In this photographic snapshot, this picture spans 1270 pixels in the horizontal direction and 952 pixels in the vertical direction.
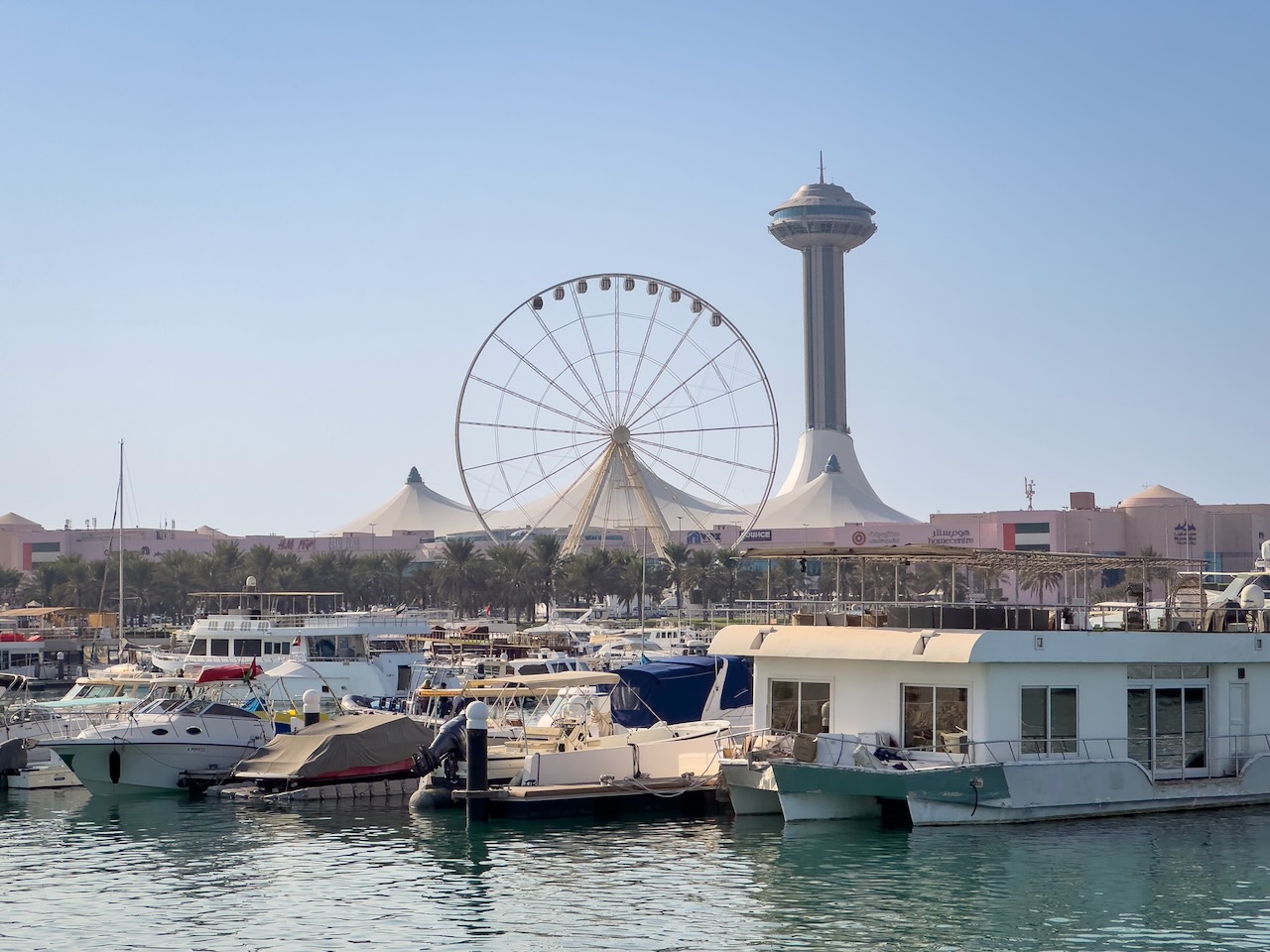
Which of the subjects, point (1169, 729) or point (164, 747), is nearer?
point (1169, 729)

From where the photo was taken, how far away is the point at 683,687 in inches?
1718

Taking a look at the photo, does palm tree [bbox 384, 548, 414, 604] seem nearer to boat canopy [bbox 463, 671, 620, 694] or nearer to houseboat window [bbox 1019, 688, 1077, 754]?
boat canopy [bbox 463, 671, 620, 694]

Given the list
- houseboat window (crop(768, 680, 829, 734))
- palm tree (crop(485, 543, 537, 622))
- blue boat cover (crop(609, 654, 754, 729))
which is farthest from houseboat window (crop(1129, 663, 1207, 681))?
palm tree (crop(485, 543, 537, 622))

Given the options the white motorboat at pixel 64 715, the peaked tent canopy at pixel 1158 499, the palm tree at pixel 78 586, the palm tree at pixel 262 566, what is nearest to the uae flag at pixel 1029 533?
the peaked tent canopy at pixel 1158 499

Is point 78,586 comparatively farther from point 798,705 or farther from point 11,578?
point 798,705

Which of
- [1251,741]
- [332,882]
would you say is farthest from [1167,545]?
[332,882]

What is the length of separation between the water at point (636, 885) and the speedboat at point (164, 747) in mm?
3866

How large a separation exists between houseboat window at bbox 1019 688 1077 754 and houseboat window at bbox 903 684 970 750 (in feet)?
3.33

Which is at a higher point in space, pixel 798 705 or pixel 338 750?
pixel 798 705

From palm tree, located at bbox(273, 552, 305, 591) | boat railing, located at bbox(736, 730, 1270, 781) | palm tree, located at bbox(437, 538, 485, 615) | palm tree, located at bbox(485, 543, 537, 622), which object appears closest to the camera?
boat railing, located at bbox(736, 730, 1270, 781)

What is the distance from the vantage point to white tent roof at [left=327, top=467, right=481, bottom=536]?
182 m

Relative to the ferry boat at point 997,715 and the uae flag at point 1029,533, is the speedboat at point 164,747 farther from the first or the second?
the uae flag at point 1029,533

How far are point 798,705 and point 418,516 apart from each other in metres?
157

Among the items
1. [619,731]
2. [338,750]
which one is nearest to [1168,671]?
[619,731]
